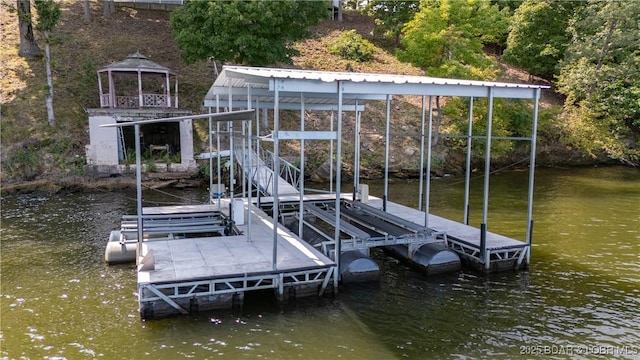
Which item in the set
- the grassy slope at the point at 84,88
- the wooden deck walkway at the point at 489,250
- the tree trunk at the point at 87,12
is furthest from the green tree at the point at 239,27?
the wooden deck walkway at the point at 489,250

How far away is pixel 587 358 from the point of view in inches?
300

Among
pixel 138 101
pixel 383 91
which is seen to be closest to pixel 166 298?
pixel 383 91

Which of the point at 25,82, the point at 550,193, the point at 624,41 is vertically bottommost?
the point at 550,193

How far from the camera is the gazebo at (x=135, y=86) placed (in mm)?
24453

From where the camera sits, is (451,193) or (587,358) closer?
(587,358)

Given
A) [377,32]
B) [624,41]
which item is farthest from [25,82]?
[624,41]

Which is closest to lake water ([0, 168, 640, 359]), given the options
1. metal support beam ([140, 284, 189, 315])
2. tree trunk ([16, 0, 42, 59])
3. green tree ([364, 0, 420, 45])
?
metal support beam ([140, 284, 189, 315])

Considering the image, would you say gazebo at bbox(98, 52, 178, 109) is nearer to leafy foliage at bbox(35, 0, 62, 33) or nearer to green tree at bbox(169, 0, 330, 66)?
green tree at bbox(169, 0, 330, 66)

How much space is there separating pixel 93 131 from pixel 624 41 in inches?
1300

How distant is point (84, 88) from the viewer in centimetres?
2755

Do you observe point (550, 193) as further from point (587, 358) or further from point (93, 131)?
point (93, 131)

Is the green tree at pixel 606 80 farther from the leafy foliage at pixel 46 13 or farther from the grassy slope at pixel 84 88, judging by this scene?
the leafy foliage at pixel 46 13

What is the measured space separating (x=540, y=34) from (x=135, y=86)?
31471 millimetres

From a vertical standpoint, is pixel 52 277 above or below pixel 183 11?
below
